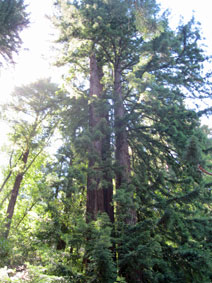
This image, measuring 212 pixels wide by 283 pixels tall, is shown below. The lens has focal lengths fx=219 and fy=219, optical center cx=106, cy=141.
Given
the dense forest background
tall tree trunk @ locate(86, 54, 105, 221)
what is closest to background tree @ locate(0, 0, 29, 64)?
the dense forest background

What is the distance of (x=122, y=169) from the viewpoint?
6.27 m

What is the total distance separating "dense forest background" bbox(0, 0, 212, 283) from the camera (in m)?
4.25

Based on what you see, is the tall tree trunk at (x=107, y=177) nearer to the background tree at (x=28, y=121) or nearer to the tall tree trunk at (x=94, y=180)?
the tall tree trunk at (x=94, y=180)

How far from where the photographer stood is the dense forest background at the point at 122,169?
13.9ft

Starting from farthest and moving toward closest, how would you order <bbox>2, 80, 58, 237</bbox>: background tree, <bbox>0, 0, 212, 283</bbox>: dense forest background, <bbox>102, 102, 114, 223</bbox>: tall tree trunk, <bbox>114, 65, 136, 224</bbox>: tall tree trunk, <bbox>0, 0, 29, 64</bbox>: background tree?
<bbox>2, 80, 58, 237</bbox>: background tree < <bbox>0, 0, 29, 64</bbox>: background tree < <bbox>114, 65, 136, 224</bbox>: tall tree trunk < <bbox>102, 102, 114, 223</bbox>: tall tree trunk < <bbox>0, 0, 212, 283</bbox>: dense forest background

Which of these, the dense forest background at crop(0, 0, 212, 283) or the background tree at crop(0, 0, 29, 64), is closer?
the dense forest background at crop(0, 0, 212, 283)

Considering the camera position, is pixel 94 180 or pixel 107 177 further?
pixel 107 177

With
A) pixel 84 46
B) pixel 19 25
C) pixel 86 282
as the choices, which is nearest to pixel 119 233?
pixel 86 282

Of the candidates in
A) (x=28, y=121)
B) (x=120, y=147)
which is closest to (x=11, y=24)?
(x=28, y=121)

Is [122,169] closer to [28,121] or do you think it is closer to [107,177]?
[107,177]

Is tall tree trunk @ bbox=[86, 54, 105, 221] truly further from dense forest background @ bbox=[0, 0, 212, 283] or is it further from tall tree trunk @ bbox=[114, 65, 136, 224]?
tall tree trunk @ bbox=[114, 65, 136, 224]

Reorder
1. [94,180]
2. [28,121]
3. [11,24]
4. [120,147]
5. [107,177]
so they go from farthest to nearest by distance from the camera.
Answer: [28,121], [11,24], [120,147], [107,177], [94,180]

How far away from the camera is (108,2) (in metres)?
7.36

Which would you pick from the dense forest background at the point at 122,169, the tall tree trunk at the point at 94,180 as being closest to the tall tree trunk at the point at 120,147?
the dense forest background at the point at 122,169
